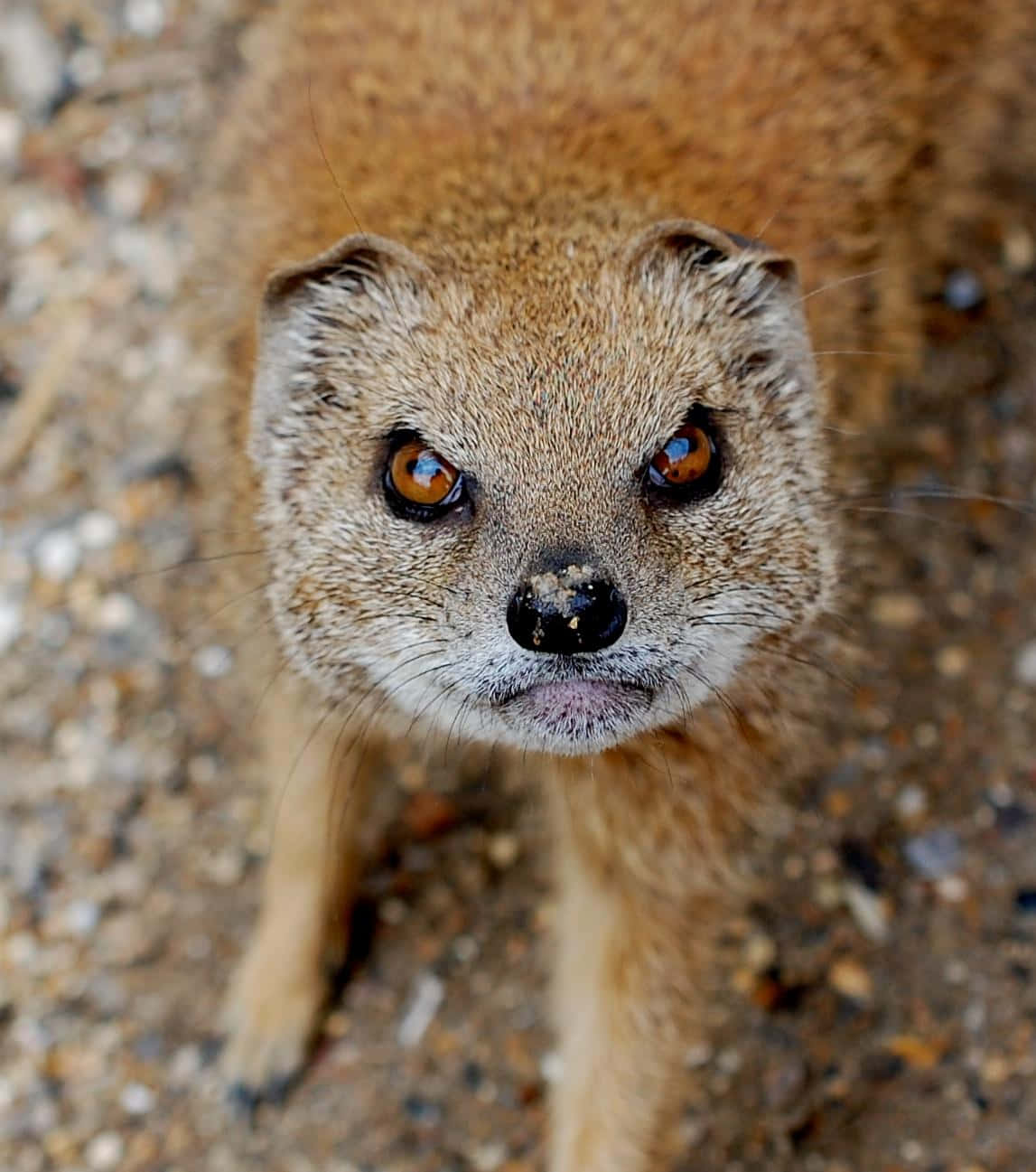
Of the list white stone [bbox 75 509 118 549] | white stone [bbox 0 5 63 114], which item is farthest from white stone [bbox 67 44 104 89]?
white stone [bbox 75 509 118 549]

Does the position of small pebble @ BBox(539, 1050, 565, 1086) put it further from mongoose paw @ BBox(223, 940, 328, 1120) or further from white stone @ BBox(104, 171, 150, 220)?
Result: white stone @ BBox(104, 171, 150, 220)

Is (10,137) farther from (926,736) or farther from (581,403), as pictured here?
(926,736)

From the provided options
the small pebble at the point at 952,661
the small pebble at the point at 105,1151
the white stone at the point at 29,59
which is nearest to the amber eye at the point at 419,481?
the small pebble at the point at 105,1151

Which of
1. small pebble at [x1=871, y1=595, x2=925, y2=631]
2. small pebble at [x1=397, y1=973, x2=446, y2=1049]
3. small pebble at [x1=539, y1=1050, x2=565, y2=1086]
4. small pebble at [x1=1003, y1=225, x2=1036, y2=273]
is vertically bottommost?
small pebble at [x1=539, y1=1050, x2=565, y2=1086]

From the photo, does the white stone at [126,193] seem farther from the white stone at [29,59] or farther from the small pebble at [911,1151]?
the small pebble at [911,1151]

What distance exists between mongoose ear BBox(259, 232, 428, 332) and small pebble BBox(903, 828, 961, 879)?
153 cm

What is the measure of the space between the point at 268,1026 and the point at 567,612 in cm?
140

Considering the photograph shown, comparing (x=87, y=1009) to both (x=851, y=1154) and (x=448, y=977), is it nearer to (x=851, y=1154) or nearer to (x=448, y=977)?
(x=448, y=977)

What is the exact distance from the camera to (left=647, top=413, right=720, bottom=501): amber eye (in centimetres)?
170

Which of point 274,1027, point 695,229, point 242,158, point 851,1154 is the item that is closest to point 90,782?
point 274,1027

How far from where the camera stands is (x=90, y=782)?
284 cm

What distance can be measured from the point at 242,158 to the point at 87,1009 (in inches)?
60.4

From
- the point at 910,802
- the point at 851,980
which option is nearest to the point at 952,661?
the point at 910,802

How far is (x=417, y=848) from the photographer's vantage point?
9.21 feet
